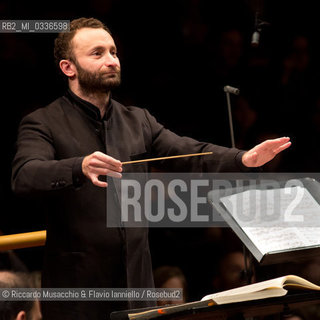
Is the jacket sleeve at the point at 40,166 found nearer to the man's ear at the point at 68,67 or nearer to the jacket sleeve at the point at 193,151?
the man's ear at the point at 68,67

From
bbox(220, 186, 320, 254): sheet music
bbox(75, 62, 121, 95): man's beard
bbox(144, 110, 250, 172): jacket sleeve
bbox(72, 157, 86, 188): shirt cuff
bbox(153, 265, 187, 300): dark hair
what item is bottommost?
bbox(153, 265, 187, 300): dark hair

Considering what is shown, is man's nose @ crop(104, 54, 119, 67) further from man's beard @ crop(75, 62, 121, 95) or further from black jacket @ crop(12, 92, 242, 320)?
black jacket @ crop(12, 92, 242, 320)

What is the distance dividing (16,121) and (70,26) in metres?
0.75

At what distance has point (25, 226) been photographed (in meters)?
2.60

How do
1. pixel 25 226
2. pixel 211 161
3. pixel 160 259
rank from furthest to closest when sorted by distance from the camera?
pixel 160 259, pixel 25 226, pixel 211 161

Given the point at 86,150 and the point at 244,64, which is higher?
the point at 244,64

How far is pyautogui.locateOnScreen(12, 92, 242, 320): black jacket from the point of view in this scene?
180cm

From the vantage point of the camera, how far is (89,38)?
2016 mm

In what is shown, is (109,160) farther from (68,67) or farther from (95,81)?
(68,67)

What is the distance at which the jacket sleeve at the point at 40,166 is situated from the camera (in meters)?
1.72

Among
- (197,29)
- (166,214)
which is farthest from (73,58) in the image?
(197,29)

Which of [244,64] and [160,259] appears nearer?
[160,259]

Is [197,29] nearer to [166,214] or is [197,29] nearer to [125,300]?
[166,214]

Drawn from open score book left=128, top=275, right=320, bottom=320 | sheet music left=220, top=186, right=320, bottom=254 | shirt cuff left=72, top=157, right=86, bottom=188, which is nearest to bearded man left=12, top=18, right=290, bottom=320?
→ shirt cuff left=72, top=157, right=86, bottom=188
